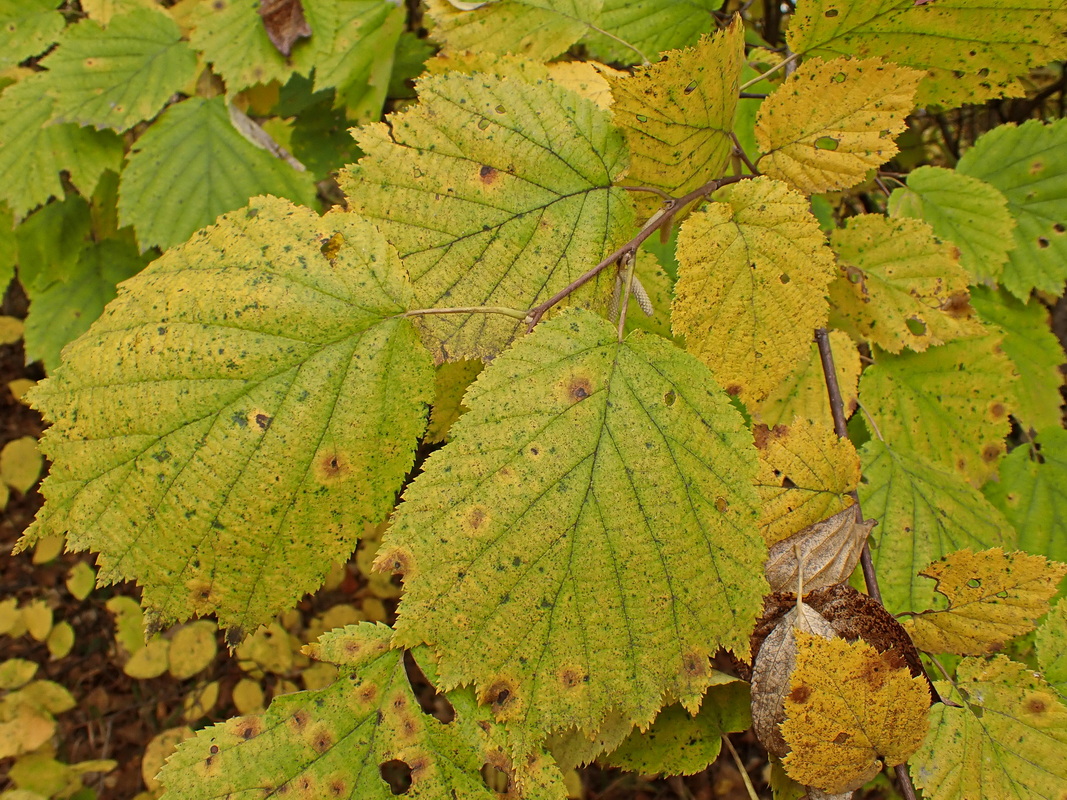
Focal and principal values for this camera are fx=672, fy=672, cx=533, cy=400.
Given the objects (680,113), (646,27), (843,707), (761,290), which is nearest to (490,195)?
(680,113)

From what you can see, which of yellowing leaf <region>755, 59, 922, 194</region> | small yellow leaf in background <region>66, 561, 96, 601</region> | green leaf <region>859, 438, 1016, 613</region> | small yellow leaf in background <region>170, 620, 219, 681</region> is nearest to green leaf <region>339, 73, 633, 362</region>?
yellowing leaf <region>755, 59, 922, 194</region>

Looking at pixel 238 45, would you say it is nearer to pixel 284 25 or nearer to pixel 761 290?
pixel 284 25

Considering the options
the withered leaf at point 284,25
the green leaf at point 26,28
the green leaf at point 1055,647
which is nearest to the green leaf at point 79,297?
the green leaf at point 26,28

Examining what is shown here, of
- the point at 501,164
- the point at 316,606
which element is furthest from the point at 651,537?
the point at 316,606

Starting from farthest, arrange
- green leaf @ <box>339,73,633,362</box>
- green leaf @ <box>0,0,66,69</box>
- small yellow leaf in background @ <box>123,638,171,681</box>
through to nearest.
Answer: small yellow leaf in background @ <box>123,638,171,681</box>, green leaf @ <box>0,0,66,69</box>, green leaf @ <box>339,73,633,362</box>

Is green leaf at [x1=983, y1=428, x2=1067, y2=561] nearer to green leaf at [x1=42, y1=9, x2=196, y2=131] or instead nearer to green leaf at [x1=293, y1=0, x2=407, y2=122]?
green leaf at [x1=293, y1=0, x2=407, y2=122]

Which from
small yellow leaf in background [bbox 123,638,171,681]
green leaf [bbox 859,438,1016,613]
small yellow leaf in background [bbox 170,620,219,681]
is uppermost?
green leaf [bbox 859,438,1016,613]
